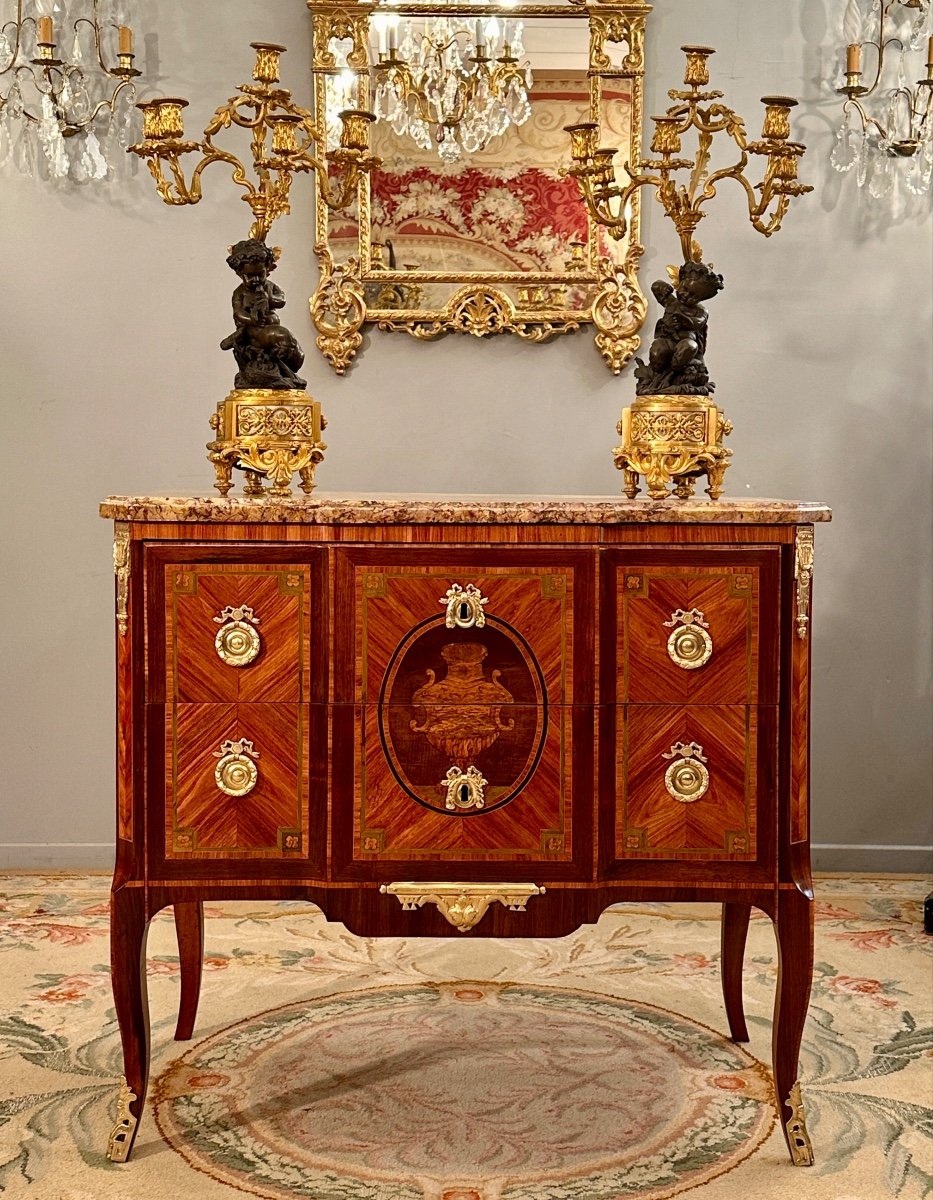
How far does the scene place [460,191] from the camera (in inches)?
156

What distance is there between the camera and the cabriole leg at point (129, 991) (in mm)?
2518

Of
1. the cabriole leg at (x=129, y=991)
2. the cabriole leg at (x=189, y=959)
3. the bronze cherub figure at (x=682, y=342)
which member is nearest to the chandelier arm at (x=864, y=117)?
the bronze cherub figure at (x=682, y=342)

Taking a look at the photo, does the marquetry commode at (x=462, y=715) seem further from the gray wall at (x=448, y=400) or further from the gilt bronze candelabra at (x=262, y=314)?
the gray wall at (x=448, y=400)

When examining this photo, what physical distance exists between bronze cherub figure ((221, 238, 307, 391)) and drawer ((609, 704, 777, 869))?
3.15 feet

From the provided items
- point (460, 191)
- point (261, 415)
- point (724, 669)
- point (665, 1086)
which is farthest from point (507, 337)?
point (665, 1086)

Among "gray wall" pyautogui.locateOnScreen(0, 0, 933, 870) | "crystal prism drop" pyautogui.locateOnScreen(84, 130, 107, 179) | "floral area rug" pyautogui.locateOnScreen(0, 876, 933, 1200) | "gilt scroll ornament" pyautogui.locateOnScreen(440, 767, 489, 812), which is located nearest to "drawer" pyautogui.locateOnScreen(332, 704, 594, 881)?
"gilt scroll ornament" pyautogui.locateOnScreen(440, 767, 489, 812)

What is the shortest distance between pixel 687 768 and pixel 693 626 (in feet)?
0.86

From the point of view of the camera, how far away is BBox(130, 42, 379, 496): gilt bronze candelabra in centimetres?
267

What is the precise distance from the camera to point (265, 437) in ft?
8.87

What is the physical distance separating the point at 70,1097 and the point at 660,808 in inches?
51.8

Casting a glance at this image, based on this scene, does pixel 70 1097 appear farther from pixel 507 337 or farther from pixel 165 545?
pixel 507 337

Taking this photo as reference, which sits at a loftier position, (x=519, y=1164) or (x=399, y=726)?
(x=399, y=726)

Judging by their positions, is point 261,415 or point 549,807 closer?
point 549,807

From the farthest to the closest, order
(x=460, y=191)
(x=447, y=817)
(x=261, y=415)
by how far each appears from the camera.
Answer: (x=460, y=191), (x=261, y=415), (x=447, y=817)
